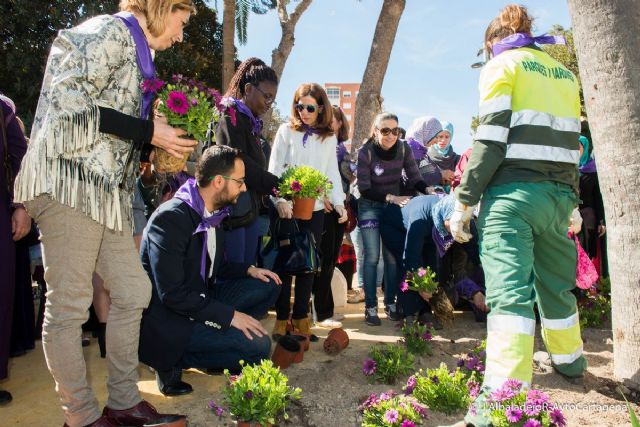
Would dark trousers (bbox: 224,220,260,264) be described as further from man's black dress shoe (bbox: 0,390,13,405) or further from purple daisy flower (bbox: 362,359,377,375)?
man's black dress shoe (bbox: 0,390,13,405)

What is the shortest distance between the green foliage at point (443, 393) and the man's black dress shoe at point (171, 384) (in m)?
1.41

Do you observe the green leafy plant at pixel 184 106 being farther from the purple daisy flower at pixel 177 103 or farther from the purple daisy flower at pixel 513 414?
the purple daisy flower at pixel 513 414

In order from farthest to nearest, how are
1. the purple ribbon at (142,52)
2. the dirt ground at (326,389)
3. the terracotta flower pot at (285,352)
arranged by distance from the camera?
the terracotta flower pot at (285,352) → the dirt ground at (326,389) → the purple ribbon at (142,52)

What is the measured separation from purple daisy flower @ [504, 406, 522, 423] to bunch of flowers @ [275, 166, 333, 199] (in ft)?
7.16

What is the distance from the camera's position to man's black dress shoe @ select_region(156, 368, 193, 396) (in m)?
3.06

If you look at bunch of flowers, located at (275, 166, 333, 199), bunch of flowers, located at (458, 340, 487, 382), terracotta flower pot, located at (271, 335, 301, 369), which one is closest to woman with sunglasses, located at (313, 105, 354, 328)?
bunch of flowers, located at (275, 166, 333, 199)

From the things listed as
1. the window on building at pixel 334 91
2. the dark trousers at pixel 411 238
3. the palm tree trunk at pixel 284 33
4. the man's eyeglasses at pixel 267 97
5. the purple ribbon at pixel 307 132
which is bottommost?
the dark trousers at pixel 411 238

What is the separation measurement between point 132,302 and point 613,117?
2.95m

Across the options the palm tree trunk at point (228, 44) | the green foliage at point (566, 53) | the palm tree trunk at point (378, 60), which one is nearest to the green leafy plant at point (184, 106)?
the palm tree trunk at point (378, 60)

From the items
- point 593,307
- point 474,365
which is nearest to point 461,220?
point 474,365

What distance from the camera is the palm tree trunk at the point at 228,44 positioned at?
1126 cm

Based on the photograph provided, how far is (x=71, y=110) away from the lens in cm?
208

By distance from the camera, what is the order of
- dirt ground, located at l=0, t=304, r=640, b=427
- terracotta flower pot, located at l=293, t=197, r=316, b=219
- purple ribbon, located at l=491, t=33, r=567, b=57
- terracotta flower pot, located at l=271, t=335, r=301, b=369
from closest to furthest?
dirt ground, located at l=0, t=304, r=640, b=427
purple ribbon, located at l=491, t=33, r=567, b=57
terracotta flower pot, located at l=271, t=335, r=301, b=369
terracotta flower pot, located at l=293, t=197, r=316, b=219

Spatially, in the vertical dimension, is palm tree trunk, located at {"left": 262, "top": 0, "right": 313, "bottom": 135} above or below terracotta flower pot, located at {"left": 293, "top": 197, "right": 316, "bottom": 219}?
above
